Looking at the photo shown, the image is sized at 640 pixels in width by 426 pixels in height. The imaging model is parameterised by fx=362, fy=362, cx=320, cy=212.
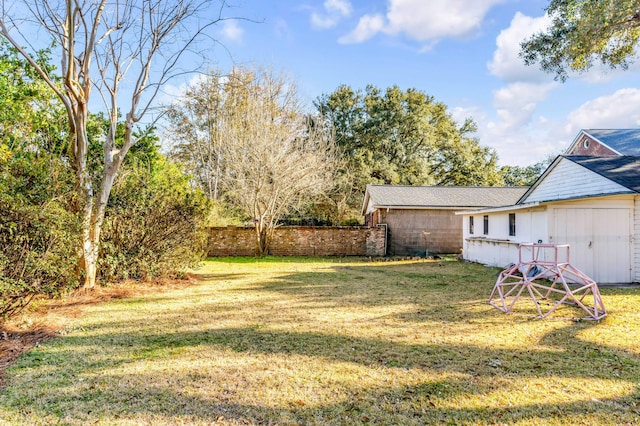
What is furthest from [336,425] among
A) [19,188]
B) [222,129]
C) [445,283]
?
[222,129]

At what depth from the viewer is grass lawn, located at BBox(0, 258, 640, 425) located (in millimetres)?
2832

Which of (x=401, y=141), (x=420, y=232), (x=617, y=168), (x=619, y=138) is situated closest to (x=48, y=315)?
(x=617, y=168)

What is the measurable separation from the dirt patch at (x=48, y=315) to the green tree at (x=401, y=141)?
18.8 metres

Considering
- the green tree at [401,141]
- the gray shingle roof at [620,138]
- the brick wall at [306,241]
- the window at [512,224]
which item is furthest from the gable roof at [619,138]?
the brick wall at [306,241]

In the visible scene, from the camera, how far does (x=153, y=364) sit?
12.5 feet

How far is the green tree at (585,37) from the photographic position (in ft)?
32.1

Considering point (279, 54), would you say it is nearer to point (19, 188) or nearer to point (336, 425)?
point (19, 188)

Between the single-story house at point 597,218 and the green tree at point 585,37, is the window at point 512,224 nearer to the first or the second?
the single-story house at point 597,218

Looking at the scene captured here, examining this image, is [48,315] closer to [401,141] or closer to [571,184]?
[571,184]

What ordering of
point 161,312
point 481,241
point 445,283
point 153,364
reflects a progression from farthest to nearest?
point 481,241 < point 445,283 < point 161,312 < point 153,364

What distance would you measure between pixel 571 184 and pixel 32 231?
1292 centimetres

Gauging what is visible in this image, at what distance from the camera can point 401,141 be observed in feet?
92.2

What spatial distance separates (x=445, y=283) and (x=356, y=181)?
674 inches

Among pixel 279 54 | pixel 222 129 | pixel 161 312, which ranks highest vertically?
pixel 279 54
